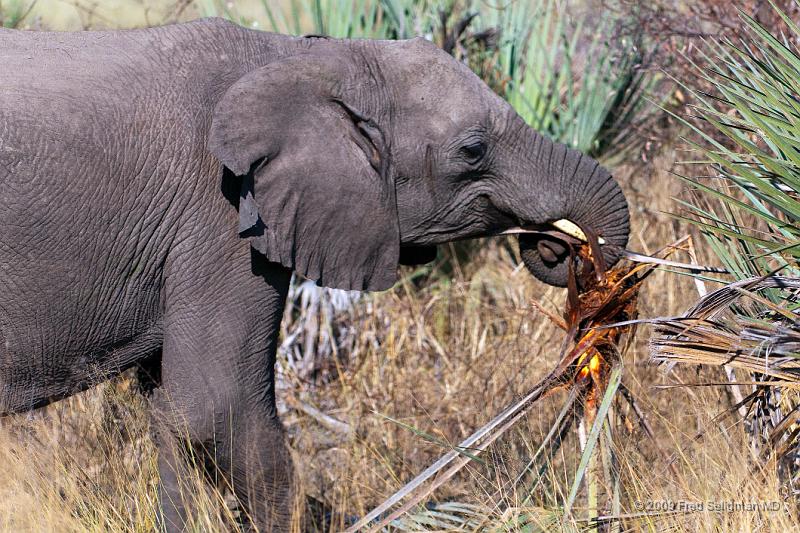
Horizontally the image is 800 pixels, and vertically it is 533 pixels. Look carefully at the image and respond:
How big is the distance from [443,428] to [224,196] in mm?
2232

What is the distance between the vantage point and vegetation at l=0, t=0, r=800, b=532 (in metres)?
3.71

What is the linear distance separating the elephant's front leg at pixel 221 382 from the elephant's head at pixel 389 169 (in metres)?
0.21

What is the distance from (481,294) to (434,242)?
297 cm

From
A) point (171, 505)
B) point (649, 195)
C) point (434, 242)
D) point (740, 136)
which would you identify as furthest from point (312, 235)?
point (649, 195)

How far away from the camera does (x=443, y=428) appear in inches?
231

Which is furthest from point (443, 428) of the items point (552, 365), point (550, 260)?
point (550, 260)

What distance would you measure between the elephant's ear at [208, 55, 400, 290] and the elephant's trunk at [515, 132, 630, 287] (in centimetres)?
57

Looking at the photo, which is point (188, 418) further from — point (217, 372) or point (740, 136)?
point (740, 136)

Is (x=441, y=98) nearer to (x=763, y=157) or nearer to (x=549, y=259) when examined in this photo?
(x=549, y=259)

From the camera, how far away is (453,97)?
4.24m

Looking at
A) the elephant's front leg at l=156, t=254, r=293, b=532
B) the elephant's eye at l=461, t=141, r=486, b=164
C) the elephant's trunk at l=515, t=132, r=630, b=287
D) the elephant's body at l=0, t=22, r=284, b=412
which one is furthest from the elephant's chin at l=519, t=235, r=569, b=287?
the elephant's body at l=0, t=22, r=284, b=412

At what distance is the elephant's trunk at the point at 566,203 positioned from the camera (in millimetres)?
4232

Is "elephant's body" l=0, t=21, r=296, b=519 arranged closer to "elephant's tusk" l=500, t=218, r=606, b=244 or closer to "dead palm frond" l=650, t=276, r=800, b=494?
"elephant's tusk" l=500, t=218, r=606, b=244

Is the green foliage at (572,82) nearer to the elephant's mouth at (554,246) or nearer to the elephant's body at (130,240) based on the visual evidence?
the elephant's mouth at (554,246)
